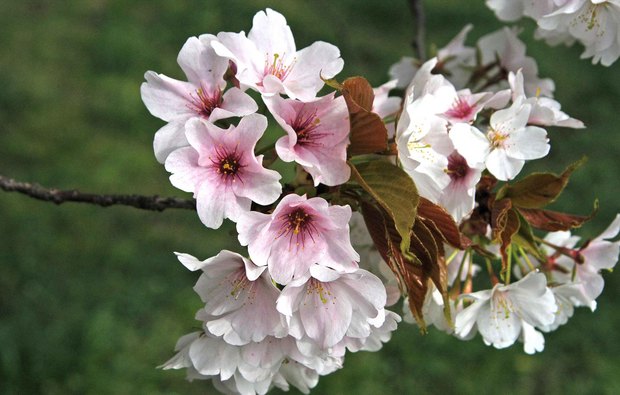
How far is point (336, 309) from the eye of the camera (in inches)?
41.0

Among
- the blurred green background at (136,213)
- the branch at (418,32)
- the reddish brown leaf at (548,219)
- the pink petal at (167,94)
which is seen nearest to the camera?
the pink petal at (167,94)

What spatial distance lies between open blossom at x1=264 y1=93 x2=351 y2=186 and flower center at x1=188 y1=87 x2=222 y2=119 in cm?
12

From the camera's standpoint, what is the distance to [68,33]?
12.8ft

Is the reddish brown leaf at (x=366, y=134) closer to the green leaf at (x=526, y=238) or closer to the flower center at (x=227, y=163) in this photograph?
the flower center at (x=227, y=163)

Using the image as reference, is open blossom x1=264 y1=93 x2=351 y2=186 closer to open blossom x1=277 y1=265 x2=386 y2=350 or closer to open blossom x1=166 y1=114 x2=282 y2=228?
open blossom x1=166 y1=114 x2=282 y2=228

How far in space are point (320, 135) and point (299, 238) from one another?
0.14m

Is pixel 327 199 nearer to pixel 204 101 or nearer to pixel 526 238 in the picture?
pixel 204 101

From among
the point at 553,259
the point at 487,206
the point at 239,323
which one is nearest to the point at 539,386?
the point at 553,259

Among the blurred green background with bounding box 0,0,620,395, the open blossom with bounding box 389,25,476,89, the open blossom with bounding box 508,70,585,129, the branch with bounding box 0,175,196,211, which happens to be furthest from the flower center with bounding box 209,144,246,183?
the blurred green background with bounding box 0,0,620,395

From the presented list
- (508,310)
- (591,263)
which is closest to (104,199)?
(508,310)

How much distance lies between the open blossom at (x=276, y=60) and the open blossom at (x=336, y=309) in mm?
257

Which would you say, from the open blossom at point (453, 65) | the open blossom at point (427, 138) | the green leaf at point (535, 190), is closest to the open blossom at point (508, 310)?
the green leaf at point (535, 190)

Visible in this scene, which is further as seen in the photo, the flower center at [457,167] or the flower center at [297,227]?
the flower center at [457,167]

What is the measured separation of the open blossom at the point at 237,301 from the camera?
103 cm
